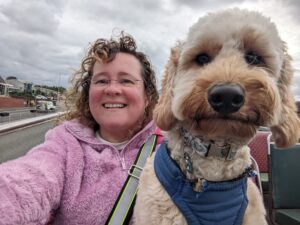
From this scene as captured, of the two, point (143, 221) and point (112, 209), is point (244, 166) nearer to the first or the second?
point (143, 221)

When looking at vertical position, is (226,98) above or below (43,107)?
above

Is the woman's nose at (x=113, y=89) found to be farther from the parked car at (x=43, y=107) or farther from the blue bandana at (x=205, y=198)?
the parked car at (x=43, y=107)

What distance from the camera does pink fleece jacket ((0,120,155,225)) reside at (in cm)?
199

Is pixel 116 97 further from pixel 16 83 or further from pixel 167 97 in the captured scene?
pixel 16 83

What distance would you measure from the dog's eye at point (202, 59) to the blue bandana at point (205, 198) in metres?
0.51

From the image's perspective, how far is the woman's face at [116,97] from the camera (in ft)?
8.84

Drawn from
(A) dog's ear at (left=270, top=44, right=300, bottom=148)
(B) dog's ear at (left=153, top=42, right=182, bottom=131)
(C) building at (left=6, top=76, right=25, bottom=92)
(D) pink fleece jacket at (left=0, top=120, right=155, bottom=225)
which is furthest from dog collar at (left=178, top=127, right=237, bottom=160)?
(C) building at (left=6, top=76, right=25, bottom=92)

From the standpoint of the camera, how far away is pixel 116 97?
270cm

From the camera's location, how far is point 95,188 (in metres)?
2.43

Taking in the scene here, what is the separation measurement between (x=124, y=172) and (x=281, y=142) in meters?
1.05

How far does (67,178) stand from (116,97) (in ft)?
2.18

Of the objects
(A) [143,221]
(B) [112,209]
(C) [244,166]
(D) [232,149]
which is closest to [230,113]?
(D) [232,149]

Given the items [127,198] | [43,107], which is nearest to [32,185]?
[127,198]

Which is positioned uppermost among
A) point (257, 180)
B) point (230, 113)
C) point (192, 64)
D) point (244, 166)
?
point (192, 64)
